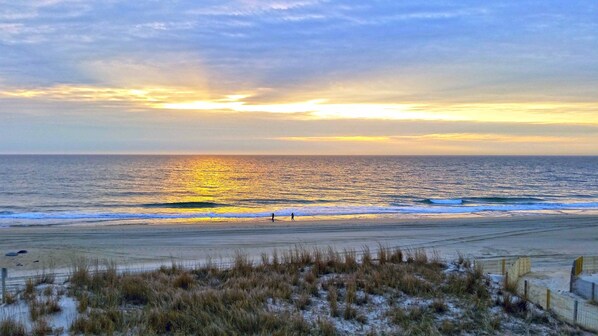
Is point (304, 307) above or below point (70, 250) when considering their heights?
above

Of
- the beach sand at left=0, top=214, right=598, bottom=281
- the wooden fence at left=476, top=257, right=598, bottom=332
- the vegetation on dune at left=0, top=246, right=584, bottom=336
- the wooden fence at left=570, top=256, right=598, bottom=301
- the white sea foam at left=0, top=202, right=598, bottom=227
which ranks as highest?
the vegetation on dune at left=0, top=246, right=584, bottom=336

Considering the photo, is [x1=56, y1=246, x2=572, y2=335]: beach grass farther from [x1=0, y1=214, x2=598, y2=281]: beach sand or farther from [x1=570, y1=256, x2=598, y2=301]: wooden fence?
[x1=0, y1=214, x2=598, y2=281]: beach sand

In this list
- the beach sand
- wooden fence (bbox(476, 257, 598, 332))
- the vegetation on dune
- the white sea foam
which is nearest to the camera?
the vegetation on dune

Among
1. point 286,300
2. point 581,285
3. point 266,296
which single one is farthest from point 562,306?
point 266,296

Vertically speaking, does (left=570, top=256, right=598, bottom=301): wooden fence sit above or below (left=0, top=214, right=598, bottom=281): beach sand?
above

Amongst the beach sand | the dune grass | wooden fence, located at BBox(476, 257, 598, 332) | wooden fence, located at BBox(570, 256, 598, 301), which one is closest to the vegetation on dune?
the dune grass

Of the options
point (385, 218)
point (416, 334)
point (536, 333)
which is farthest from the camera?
point (385, 218)

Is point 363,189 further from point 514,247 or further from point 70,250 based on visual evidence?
point 70,250

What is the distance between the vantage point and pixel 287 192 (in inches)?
2125

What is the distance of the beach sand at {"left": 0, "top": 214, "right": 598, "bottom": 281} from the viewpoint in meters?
17.7

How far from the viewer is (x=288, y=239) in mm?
22422

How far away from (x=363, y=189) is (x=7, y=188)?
4309 centimetres

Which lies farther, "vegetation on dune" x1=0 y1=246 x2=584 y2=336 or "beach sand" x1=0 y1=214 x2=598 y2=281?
"beach sand" x1=0 y1=214 x2=598 y2=281

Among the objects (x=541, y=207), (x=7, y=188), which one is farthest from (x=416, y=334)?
(x=7, y=188)
